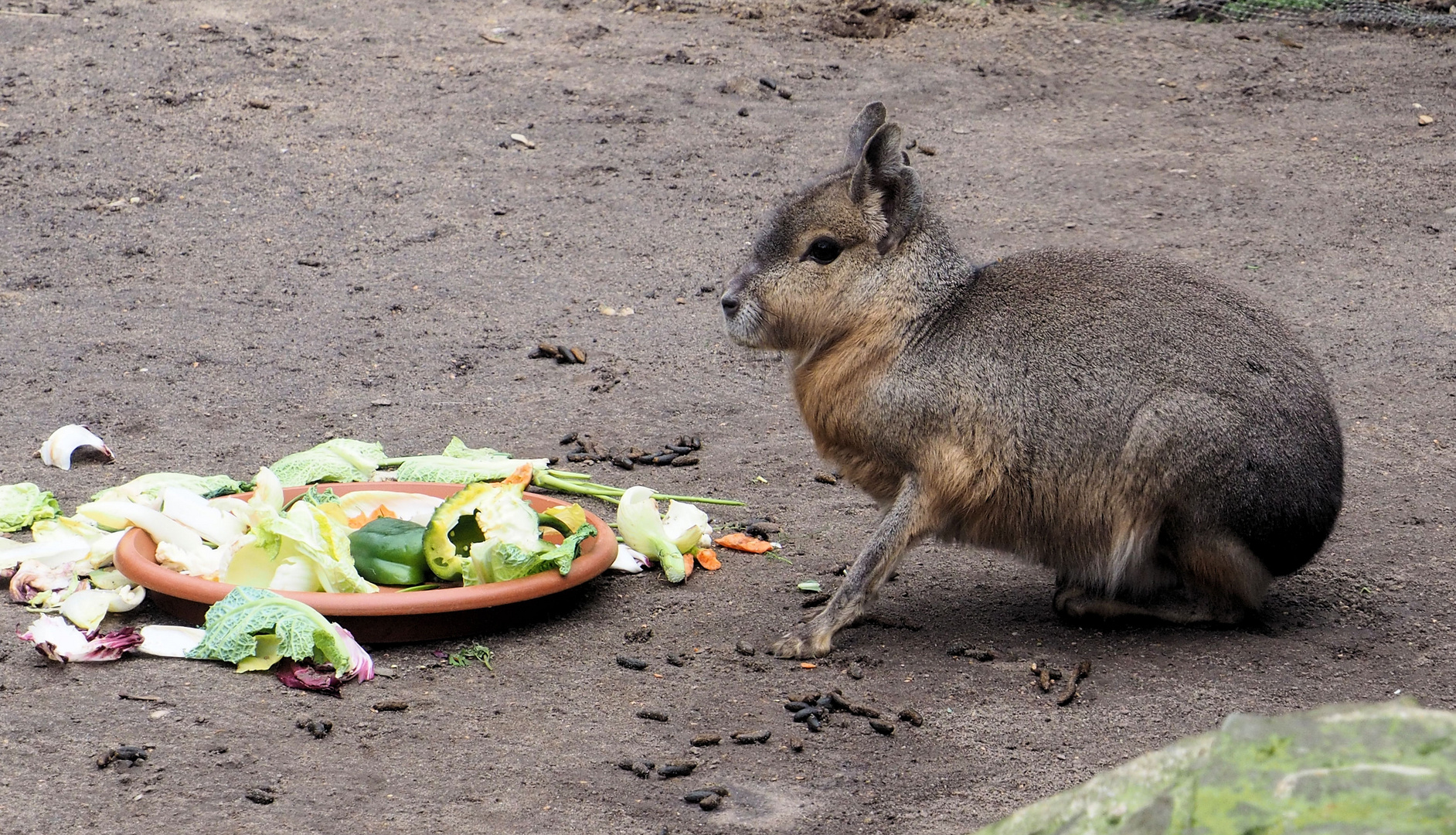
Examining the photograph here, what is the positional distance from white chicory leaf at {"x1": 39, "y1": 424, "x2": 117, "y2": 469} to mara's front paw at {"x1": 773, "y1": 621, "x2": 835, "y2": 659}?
277 cm

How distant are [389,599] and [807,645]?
116cm

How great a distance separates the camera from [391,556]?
4.31 meters

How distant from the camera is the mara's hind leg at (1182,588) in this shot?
165 inches

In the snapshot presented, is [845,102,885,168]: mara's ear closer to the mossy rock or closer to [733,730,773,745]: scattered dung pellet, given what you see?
[733,730,773,745]: scattered dung pellet

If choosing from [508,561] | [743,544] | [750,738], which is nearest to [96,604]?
[508,561]

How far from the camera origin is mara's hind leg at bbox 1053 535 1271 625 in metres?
4.18

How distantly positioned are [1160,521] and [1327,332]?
129 inches

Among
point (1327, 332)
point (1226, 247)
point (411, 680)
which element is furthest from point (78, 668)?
point (1226, 247)

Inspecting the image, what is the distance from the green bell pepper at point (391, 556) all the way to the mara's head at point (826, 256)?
3.67ft

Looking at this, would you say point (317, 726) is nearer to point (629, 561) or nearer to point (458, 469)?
point (629, 561)

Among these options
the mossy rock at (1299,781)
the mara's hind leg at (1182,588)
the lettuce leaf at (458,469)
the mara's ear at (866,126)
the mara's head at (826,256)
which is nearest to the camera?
the mossy rock at (1299,781)

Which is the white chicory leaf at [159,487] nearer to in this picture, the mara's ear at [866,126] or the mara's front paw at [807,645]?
the mara's front paw at [807,645]

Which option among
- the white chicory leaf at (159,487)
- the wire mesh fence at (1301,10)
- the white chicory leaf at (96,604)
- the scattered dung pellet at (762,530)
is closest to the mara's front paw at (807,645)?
the scattered dung pellet at (762,530)

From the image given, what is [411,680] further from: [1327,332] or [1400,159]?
[1400,159]
